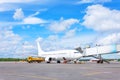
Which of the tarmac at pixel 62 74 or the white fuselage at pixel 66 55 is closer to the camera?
the tarmac at pixel 62 74

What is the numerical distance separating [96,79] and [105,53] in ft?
234

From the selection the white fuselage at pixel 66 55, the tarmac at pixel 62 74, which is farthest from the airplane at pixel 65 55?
the tarmac at pixel 62 74

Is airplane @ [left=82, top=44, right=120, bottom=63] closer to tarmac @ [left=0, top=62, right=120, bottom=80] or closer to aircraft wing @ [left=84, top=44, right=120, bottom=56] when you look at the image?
aircraft wing @ [left=84, top=44, right=120, bottom=56]

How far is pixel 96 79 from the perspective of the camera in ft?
73.2

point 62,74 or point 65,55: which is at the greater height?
point 65,55

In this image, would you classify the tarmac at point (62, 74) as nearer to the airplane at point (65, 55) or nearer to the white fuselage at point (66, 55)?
the white fuselage at point (66, 55)

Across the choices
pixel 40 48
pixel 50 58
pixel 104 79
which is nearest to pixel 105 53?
pixel 50 58

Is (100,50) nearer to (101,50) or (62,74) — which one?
(101,50)

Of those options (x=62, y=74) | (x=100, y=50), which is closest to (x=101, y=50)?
(x=100, y=50)

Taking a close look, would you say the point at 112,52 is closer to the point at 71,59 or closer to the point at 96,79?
the point at 71,59

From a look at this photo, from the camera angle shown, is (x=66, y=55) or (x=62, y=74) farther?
(x=66, y=55)

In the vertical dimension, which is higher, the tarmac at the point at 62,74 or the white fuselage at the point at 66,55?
the white fuselage at the point at 66,55

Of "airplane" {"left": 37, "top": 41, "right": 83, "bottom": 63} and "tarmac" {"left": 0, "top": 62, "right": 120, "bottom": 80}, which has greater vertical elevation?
"airplane" {"left": 37, "top": 41, "right": 83, "bottom": 63}

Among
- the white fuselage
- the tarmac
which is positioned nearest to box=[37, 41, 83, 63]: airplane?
the white fuselage
